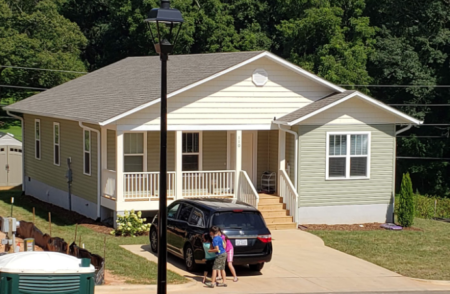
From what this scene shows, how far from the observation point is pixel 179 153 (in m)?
22.9

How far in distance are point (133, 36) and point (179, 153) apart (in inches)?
1161

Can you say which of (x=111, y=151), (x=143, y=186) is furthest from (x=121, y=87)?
(x=143, y=186)

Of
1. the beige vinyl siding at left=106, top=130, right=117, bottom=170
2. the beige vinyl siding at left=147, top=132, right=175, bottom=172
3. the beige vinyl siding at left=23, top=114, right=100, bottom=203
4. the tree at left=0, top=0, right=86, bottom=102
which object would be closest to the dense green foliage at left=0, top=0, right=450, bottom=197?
the tree at left=0, top=0, right=86, bottom=102

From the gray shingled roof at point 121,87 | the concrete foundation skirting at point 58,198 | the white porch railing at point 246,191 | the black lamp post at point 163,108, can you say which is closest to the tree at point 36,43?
the gray shingled roof at point 121,87

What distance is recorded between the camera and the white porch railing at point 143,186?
885 inches

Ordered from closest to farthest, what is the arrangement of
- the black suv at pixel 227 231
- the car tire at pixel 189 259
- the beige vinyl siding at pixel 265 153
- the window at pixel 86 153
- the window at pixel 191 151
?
the black suv at pixel 227 231 < the car tire at pixel 189 259 < the window at pixel 86 153 < the window at pixel 191 151 < the beige vinyl siding at pixel 265 153

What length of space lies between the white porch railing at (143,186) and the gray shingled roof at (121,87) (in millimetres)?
2151

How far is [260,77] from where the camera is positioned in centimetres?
2388

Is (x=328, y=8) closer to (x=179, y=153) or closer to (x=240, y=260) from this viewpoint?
(x=179, y=153)

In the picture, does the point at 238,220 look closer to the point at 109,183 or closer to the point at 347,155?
the point at 109,183

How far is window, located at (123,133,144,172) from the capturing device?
2392cm

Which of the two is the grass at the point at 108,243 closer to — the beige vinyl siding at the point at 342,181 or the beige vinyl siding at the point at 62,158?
the beige vinyl siding at the point at 62,158

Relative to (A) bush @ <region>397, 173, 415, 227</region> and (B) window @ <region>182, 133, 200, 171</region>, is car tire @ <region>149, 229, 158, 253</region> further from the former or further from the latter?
(A) bush @ <region>397, 173, 415, 227</region>

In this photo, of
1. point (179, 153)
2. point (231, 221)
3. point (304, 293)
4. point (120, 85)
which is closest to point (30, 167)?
point (120, 85)
